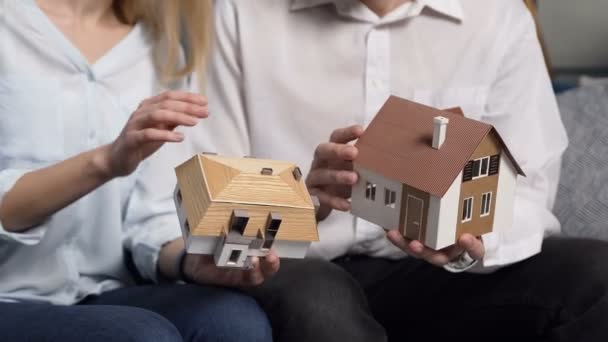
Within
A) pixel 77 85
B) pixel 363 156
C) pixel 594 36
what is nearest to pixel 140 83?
pixel 77 85

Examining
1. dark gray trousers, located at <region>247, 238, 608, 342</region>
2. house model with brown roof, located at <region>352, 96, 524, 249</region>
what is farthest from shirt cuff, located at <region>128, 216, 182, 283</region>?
house model with brown roof, located at <region>352, 96, 524, 249</region>

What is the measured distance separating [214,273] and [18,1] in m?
0.40

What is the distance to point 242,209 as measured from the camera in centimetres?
87

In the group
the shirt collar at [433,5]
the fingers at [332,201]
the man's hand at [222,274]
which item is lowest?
the man's hand at [222,274]

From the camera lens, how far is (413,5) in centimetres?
119

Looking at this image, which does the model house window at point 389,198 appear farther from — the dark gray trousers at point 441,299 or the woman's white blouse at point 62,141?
the woman's white blouse at point 62,141

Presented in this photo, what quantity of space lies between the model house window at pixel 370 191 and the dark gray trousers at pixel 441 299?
0.10m

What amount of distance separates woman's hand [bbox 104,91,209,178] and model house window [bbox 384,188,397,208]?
0.22 meters

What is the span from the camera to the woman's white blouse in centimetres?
106

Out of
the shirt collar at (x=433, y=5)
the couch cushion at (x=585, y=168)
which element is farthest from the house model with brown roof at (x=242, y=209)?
the couch cushion at (x=585, y=168)

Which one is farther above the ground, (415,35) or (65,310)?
(415,35)

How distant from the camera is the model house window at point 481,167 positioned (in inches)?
38.3

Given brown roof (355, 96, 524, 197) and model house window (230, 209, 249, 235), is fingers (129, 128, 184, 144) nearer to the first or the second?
model house window (230, 209, 249, 235)

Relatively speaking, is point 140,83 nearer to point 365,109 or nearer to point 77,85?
point 77,85
